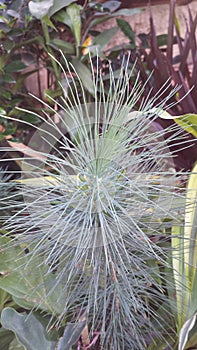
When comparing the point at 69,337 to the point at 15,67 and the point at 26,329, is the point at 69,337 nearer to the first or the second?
the point at 26,329

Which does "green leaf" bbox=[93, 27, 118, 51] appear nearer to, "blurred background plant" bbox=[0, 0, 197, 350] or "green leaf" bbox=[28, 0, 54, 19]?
"blurred background plant" bbox=[0, 0, 197, 350]

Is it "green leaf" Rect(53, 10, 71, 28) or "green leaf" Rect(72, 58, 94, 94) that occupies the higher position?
"green leaf" Rect(53, 10, 71, 28)

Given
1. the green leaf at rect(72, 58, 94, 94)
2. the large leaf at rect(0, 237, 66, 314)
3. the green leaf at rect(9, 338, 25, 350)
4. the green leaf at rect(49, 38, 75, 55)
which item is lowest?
the green leaf at rect(9, 338, 25, 350)

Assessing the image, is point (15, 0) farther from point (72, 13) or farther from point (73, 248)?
point (73, 248)

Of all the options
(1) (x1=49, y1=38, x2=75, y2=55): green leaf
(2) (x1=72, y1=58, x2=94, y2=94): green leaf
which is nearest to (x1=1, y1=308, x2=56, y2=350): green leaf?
(2) (x1=72, y1=58, x2=94, y2=94): green leaf

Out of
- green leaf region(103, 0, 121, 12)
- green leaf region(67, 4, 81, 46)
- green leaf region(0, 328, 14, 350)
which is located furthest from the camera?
green leaf region(103, 0, 121, 12)

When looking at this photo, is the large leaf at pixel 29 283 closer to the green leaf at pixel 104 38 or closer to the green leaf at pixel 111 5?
the green leaf at pixel 104 38
